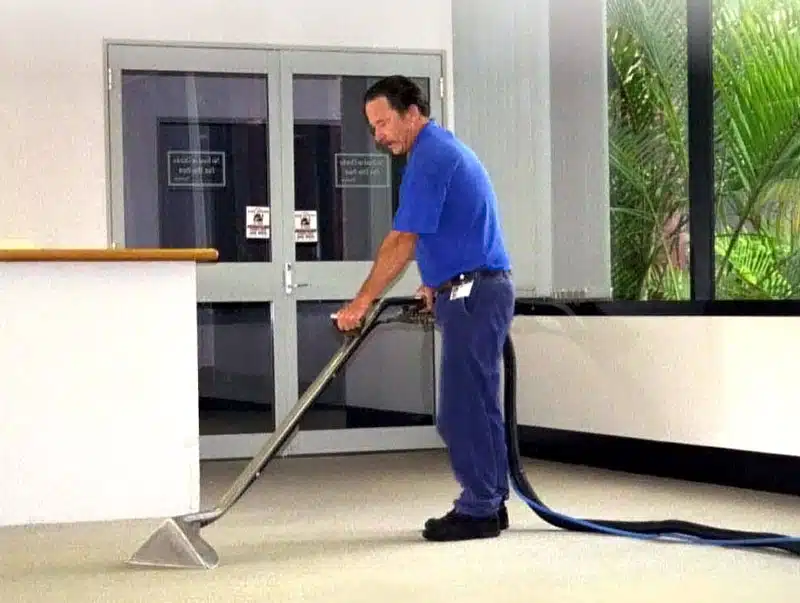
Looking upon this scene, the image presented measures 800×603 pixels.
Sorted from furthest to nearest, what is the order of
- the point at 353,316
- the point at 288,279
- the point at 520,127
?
the point at 288,279, the point at 520,127, the point at 353,316

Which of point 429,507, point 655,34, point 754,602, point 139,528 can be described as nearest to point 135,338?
point 139,528

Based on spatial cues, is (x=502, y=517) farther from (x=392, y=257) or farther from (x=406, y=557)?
(x=392, y=257)

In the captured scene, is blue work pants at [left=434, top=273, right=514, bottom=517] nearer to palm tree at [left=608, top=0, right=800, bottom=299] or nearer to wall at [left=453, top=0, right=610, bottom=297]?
palm tree at [left=608, top=0, right=800, bottom=299]

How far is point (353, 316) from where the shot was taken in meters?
3.82

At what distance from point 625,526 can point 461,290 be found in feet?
2.99

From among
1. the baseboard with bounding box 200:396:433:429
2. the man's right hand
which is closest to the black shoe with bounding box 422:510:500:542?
the man's right hand

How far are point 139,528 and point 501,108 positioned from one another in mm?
2878

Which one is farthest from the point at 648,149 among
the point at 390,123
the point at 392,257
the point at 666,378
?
the point at 392,257

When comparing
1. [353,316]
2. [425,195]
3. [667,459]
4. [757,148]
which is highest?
[757,148]

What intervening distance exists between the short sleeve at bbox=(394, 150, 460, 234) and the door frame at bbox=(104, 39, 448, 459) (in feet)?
8.53

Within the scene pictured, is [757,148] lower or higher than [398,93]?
→ lower

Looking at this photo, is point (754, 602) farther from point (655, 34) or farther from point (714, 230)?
point (655, 34)

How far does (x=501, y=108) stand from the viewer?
621cm

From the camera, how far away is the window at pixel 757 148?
5066 mm
